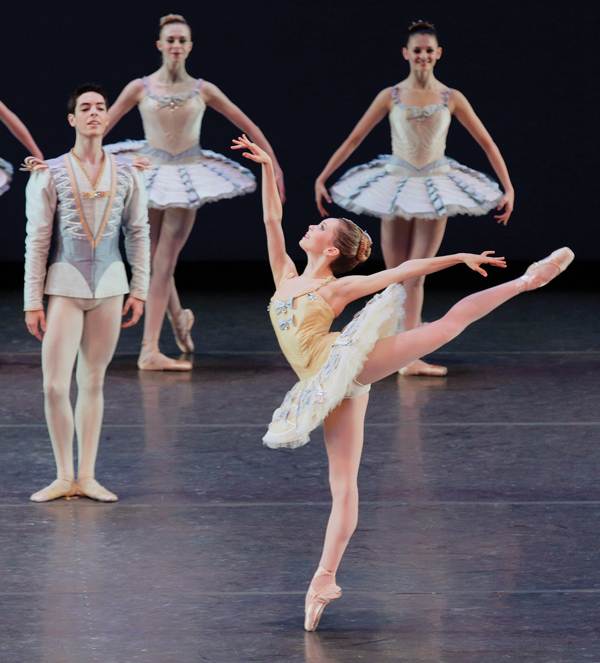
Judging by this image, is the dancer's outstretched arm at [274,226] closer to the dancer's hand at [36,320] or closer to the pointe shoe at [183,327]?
the dancer's hand at [36,320]

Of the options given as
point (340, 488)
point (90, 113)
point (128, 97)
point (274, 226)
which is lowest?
point (340, 488)

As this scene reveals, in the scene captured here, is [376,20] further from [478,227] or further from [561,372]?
[561,372]

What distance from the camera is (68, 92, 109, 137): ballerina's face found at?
346 cm

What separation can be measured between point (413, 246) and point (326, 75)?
3.19 m

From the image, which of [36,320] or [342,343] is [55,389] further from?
[342,343]

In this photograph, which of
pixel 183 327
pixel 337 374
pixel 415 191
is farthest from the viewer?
pixel 183 327

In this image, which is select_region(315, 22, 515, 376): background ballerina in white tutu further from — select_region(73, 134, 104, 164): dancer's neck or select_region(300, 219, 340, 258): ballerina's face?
select_region(300, 219, 340, 258): ballerina's face

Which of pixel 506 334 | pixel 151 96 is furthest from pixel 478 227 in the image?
pixel 151 96

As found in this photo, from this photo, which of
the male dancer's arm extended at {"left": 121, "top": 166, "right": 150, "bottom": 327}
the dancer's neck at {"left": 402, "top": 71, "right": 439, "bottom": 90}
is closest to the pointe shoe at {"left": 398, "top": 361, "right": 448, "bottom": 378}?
the dancer's neck at {"left": 402, "top": 71, "right": 439, "bottom": 90}

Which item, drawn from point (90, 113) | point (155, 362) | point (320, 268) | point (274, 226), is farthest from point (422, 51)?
point (320, 268)

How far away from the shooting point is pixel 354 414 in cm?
261

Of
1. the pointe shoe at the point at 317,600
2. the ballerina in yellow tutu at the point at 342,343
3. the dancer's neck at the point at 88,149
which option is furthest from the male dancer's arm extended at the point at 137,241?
the pointe shoe at the point at 317,600

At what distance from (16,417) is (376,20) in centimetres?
481

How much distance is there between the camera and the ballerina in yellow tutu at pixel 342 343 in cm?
256
